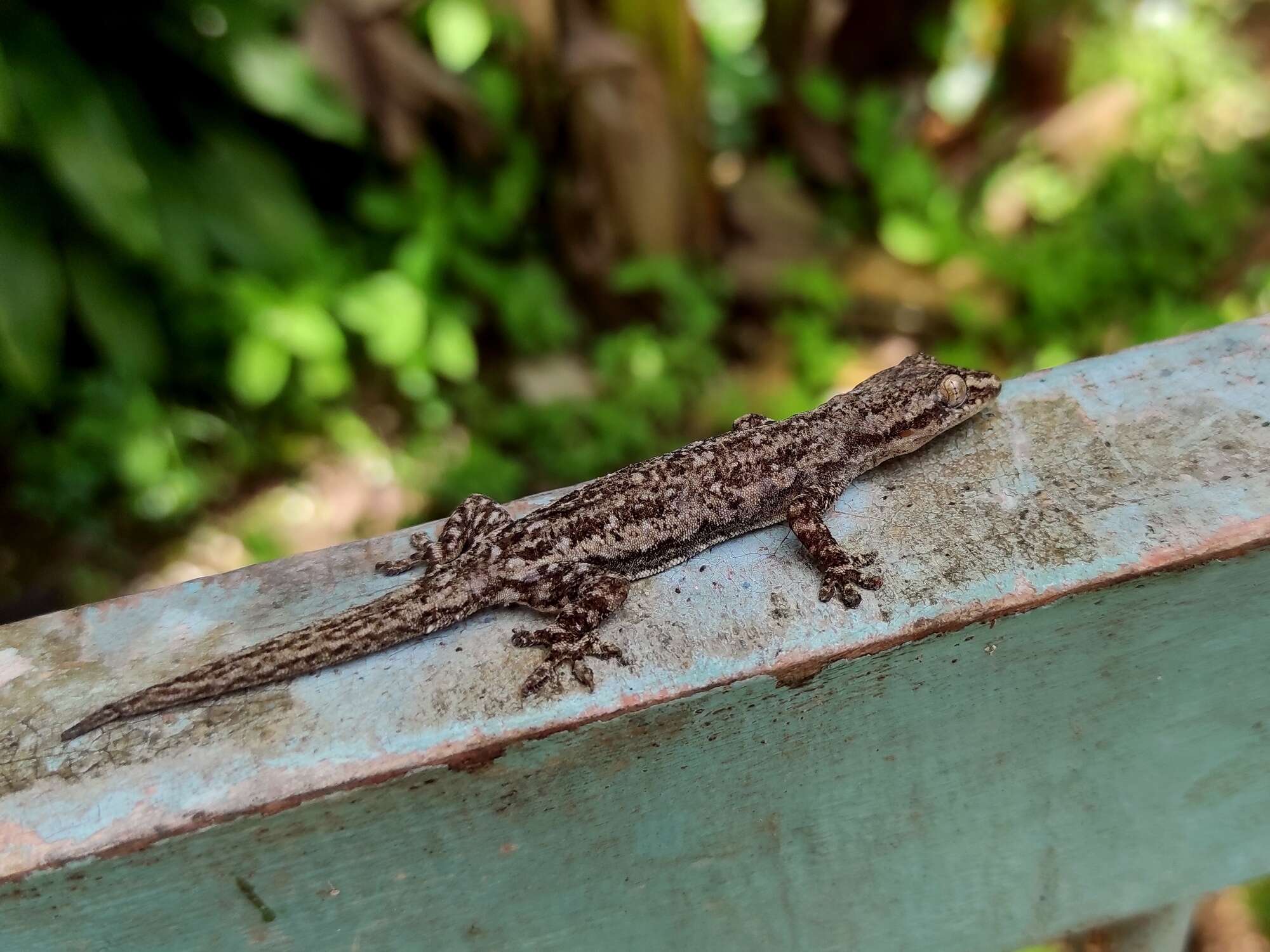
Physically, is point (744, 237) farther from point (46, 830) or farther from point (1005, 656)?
point (46, 830)

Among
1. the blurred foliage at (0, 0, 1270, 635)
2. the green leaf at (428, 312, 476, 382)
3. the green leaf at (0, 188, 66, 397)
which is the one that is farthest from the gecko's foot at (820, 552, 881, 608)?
the green leaf at (0, 188, 66, 397)

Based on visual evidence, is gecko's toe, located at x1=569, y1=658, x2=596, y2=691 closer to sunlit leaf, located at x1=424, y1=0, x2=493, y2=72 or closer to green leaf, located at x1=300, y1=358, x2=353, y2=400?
green leaf, located at x1=300, y1=358, x2=353, y2=400

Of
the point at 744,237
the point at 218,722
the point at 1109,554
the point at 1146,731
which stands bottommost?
the point at 1146,731

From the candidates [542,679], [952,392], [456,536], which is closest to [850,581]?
[542,679]

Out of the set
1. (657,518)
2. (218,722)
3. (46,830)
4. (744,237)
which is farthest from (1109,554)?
(744,237)

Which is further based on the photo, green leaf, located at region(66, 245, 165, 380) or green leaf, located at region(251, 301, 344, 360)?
green leaf, located at region(251, 301, 344, 360)

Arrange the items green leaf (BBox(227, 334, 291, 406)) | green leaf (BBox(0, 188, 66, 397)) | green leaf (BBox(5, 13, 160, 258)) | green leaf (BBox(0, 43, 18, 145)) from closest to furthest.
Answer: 1. green leaf (BBox(0, 43, 18, 145))
2. green leaf (BBox(5, 13, 160, 258))
3. green leaf (BBox(0, 188, 66, 397))
4. green leaf (BBox(227, 334, 291, 406))
